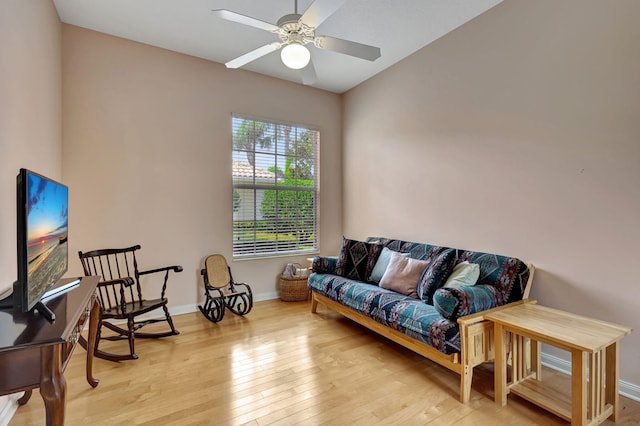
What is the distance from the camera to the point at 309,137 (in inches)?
170

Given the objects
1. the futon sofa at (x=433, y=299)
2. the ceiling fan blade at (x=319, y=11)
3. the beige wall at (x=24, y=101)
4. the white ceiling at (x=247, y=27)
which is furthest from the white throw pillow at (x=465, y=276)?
the beige wall at (x=24, y=101)

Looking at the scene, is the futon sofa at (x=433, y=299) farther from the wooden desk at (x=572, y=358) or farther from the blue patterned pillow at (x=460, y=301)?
the wooden desk at (x=572, y=358)

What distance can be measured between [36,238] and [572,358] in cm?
269

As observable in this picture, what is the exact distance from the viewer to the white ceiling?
2.55 m

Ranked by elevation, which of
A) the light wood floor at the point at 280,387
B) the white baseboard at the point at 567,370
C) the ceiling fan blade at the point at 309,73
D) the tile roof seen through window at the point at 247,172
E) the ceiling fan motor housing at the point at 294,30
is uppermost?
the ceiling fan motor housing at the point at 294,30

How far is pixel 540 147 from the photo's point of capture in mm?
2322

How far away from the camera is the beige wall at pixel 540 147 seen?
1936 mm

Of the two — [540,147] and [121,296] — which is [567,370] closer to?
[540,147]

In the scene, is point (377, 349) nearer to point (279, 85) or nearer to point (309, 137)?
point (309, 137)

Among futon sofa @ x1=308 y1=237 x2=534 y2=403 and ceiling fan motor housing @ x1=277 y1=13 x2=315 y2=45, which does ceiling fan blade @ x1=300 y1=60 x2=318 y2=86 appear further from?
futon sofa @ x1=308 y1=237 x2=534 y2=403

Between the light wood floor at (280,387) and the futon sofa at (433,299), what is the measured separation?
198mm

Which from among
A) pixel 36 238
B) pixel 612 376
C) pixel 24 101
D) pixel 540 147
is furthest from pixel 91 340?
pixel 540 147

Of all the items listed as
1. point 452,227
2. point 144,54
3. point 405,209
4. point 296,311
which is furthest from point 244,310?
point 144,54

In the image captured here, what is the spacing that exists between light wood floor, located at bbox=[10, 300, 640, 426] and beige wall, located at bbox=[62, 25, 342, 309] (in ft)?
3.45
